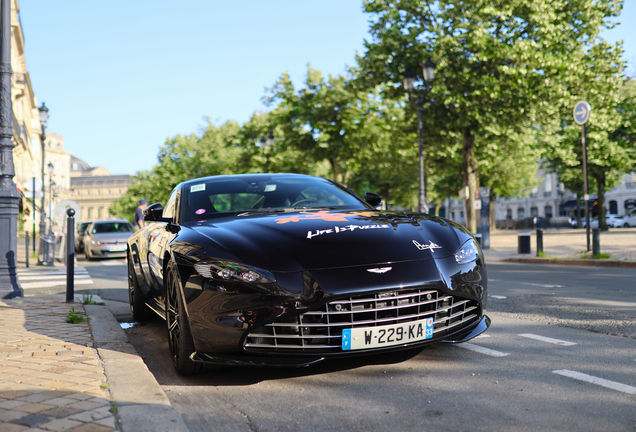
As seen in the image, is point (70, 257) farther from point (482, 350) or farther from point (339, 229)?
point (482, 350)

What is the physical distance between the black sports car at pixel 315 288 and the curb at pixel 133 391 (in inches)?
12.7

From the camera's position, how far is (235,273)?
11.9 ft

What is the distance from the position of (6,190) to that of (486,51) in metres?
18.8

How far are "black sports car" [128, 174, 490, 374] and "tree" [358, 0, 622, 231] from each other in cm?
1983

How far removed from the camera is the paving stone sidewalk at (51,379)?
9.48ft

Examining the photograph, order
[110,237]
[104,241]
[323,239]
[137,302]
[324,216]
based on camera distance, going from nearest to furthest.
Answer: [323,239]
[324,216]
[137,302]
[104,241]
[110,237]

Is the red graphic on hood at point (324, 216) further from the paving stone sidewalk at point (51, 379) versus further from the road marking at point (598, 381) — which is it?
the road marking at point (598, 381)

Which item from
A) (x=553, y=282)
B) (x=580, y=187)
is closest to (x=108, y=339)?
(x=553, y=282)

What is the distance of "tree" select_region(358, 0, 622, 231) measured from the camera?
74.8 feet

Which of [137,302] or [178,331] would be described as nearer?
[178,331]

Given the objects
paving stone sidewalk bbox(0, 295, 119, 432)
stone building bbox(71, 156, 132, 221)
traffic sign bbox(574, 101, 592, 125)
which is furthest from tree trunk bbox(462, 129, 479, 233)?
stone building bbox(71, 156, 132, 221)

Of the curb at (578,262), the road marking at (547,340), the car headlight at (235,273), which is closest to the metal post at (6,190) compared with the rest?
the car headlight at (235,273)

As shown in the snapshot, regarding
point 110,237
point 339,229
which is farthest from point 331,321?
point 110,237

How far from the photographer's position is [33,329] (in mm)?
5578
